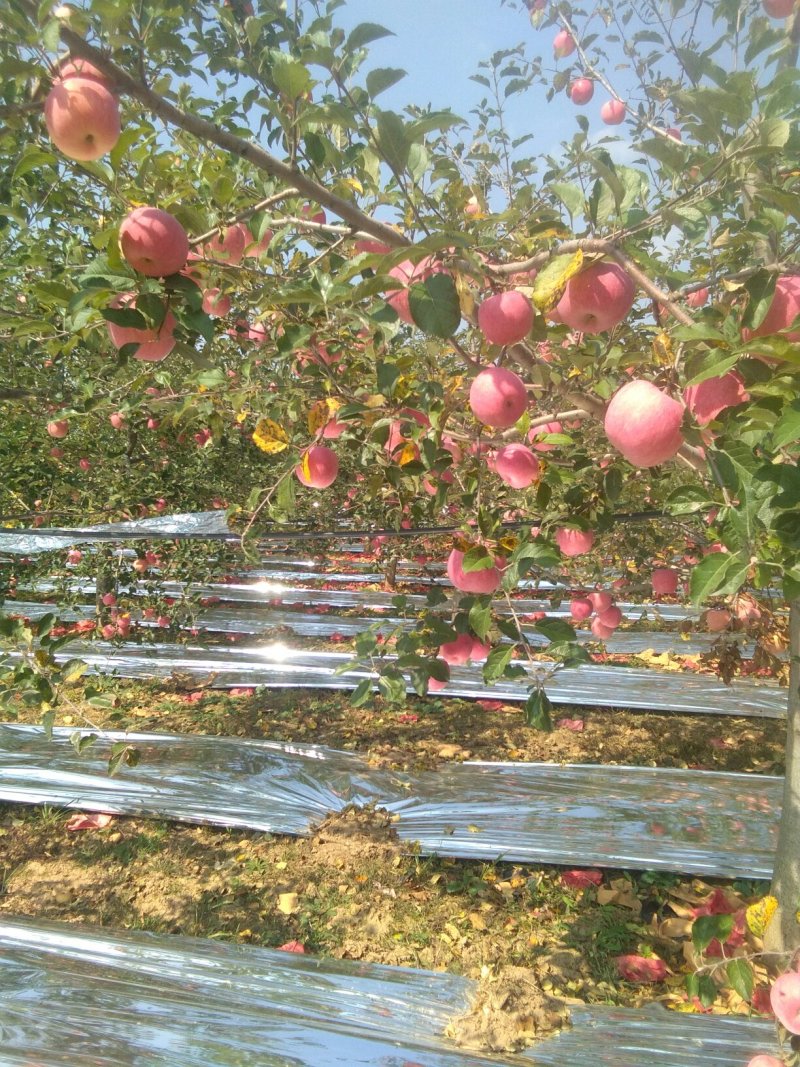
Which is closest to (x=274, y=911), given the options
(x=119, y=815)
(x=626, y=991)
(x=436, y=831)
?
(x=436, y=831)

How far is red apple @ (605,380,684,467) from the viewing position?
1.06m

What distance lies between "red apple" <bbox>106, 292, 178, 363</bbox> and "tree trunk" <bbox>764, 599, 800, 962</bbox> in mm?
1826

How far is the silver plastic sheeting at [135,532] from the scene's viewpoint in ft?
7.62

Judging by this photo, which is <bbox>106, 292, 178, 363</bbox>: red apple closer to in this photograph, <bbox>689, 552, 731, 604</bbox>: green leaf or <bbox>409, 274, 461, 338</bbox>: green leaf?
<bbox>409, 274, 461, 338</bbox>: green leaf

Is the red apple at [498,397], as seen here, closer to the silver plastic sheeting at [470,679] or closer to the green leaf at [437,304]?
the green leaf at [437,304]

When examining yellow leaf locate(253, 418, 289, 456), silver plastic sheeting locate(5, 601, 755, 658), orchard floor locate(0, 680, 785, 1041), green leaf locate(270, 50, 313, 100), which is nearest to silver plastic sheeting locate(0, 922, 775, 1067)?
orchard floor locate(0, 680, 785, 1041)

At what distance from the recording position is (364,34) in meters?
1.10

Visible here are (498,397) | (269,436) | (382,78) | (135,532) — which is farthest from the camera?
(135,532)

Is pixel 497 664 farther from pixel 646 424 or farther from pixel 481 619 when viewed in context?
pixel 646 424

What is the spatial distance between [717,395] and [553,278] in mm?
396

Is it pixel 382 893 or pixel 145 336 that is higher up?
pixel 145 336

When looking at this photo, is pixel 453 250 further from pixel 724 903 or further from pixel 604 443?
pixel 724 903

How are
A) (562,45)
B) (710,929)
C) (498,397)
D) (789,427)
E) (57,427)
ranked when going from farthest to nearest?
(57,427), (562,45), (710,929), (498,397), (789,427)

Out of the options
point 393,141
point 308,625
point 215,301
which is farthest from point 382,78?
point 308,625
